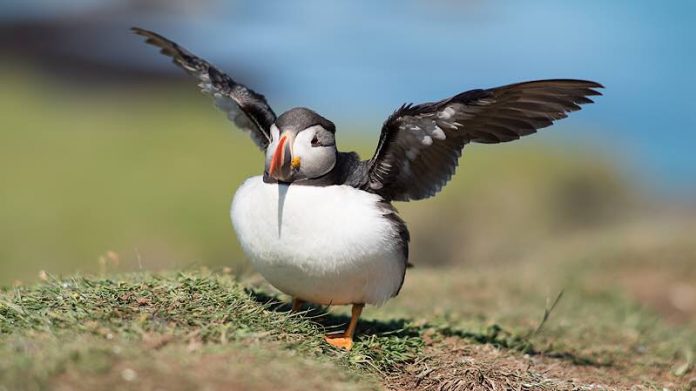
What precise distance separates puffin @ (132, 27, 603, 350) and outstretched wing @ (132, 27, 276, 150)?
0.59 meters

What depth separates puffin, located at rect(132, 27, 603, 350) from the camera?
4500mm

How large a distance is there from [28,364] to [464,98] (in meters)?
2.54

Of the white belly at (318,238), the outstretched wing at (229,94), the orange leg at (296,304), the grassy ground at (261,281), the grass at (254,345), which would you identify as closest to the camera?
the grass at (254,345)

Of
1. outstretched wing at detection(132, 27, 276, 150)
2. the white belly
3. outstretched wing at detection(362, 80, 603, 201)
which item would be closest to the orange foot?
the white belly

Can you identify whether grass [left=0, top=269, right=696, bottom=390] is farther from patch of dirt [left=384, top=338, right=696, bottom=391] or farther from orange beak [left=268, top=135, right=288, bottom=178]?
orange beak [left=268, top=135, right=288, bottom=178]

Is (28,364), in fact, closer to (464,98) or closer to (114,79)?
(464,98)

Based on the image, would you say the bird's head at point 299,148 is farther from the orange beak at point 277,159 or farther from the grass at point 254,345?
the grass at point 254,345

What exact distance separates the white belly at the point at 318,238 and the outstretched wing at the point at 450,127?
0.30m

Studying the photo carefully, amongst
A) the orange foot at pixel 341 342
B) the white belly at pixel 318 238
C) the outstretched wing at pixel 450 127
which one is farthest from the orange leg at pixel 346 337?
the outstretched wing at pixel 450 127

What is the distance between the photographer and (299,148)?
183 inches

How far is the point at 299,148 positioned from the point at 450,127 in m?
0.85

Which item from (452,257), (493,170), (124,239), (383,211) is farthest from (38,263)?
(383,211)

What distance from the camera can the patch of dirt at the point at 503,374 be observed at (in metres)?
4.59

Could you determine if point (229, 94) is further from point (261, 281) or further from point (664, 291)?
point (664, 291)
